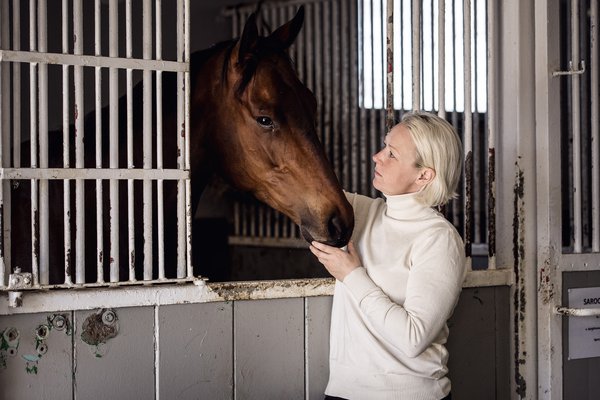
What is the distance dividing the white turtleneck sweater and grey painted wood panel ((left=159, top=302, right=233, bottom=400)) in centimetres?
24

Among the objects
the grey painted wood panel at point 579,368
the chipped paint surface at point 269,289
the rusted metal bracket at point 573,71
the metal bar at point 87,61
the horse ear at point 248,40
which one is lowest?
the grey painted wood panel at point 579,368

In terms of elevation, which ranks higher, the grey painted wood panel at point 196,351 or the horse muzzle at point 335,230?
the horse muzzle at point 335,230

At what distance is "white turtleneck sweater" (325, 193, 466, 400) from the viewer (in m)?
1.50

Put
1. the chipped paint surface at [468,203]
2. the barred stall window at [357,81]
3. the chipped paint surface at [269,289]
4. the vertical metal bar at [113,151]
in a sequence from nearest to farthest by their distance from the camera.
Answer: the vertical metal bar at [113,151], the chipped paint surface at [269,289], the chipped paint surface at [468,203], the barred stall window at [357,81]

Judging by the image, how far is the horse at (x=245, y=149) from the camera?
1.78 m

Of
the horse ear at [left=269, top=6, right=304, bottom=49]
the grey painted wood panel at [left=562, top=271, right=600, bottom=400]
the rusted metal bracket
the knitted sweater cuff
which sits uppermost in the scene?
the horse ear at [left=269, top=6, right=304, bottom=49]

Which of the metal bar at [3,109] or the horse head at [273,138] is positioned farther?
the horse head at [273,138]

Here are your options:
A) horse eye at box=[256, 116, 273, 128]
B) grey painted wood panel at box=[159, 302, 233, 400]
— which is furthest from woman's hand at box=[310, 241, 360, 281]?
horse eye at box=[256, 116, 273, 128]

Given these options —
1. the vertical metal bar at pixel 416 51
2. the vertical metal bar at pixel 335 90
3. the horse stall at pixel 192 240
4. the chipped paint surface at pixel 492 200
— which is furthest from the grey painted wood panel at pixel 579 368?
the vertical metal bar at pixel 335 90

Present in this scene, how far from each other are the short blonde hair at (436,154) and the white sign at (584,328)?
2.54ft

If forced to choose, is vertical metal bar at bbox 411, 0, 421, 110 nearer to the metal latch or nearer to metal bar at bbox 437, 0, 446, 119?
metal bar at bbox 437, 0, 446, 119

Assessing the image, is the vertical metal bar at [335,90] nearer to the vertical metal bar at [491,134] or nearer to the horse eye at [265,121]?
the vertical metal bar at [491,134]

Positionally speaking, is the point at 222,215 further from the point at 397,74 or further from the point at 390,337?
the point at 390,337

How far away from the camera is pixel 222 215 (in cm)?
415
